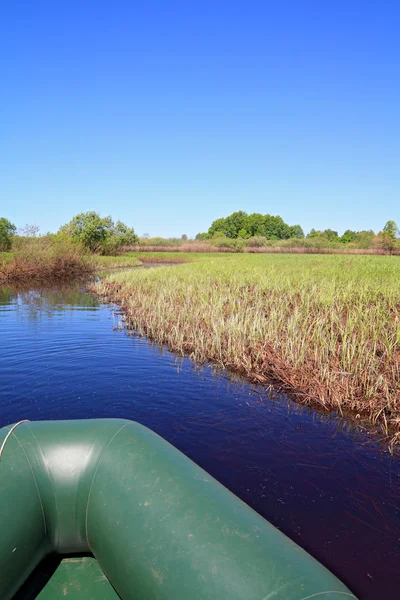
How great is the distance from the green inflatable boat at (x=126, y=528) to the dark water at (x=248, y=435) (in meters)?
1.44

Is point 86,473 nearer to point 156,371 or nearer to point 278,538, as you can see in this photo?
point 278,538

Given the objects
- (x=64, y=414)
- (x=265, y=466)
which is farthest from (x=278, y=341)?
(x=64, y=414)

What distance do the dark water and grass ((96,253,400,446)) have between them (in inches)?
16.7

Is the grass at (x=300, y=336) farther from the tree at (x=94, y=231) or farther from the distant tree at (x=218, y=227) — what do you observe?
the distant tree at (x=218, y=227)

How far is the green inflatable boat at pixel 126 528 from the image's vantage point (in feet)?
5.68

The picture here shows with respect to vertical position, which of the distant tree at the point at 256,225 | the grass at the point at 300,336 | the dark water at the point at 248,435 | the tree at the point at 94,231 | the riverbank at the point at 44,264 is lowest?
the dark water at the point at 248,435

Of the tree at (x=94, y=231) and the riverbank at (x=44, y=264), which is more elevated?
the tree at (x=94, y=231)

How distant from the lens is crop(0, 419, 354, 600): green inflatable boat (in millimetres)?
1731

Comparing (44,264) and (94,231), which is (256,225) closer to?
(94,231)

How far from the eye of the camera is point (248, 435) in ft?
15.7

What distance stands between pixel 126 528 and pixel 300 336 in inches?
194

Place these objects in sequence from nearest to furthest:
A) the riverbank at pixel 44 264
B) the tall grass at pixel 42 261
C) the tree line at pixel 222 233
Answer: the riverbank at pixel 44 264 < the tall grass at pixel 42 261 < the tree line at pixel 222 233

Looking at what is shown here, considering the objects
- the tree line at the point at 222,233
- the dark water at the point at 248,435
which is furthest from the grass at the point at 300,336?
the tree line at the point at 222,233

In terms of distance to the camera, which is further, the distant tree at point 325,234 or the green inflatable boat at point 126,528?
the distant tree at point 325,234
